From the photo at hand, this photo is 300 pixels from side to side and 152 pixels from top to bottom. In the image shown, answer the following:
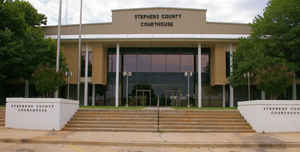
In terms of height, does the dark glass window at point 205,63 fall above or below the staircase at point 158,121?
above

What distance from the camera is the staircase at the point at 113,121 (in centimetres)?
1535

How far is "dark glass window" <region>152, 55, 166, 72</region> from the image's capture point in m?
33.5


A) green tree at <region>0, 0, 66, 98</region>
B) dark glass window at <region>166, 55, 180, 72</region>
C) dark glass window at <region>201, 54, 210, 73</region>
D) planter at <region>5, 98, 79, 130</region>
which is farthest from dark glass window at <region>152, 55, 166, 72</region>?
planter at <region>5, 98, 79, 130</region>

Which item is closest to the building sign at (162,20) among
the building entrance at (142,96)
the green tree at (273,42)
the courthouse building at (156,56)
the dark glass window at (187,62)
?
the courthouse building at (156,56)

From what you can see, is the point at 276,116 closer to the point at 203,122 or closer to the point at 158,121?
the point at 203,122

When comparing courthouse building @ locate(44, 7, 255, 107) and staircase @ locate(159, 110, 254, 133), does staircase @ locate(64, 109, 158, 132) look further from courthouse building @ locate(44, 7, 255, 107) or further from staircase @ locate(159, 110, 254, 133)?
courthouse building @ locate(44, 7, 255, 107)

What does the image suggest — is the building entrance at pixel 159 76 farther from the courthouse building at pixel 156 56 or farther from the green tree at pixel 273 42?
the green tree at pixel 273 42

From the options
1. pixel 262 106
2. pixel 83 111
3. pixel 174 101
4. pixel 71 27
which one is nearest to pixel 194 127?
pixel 262 106

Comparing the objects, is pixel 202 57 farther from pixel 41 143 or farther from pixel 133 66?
pixel 41 143

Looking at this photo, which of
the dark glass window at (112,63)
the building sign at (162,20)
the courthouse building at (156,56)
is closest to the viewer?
the courthouse building at (156,56)

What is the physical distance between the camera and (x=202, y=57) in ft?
110

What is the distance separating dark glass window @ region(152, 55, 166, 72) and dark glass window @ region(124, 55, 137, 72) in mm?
2286

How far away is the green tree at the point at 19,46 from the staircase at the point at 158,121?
1077 centimetres

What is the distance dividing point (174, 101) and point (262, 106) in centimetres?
1847
